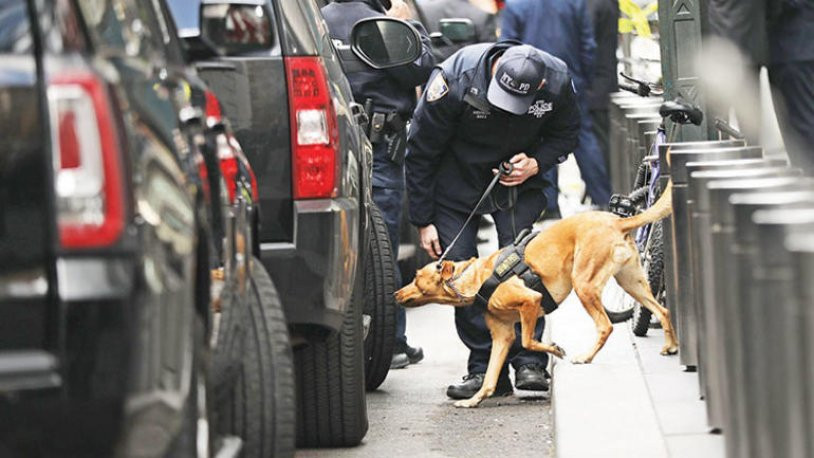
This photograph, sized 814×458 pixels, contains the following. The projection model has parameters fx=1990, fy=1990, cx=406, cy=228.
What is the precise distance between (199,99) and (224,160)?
0.41 m

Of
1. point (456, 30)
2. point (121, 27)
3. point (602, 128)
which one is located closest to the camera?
point (121, 27)

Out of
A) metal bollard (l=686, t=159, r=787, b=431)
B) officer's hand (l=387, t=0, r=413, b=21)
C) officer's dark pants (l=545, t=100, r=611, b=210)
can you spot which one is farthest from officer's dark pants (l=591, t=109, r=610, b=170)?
metal bollard (l=686, t=159, r=787, b=431)

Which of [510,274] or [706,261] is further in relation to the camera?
[510,274]

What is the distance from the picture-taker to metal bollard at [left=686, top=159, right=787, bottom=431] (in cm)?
617

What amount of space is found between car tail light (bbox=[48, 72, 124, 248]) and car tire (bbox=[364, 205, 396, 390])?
5037 mm

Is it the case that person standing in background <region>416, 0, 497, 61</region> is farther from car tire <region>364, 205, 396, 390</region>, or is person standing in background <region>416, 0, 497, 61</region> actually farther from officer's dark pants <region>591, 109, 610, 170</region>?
car tire <region>364, 205, 396, 390</region>

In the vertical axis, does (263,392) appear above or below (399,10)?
below

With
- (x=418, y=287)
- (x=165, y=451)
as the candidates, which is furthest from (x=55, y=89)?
(x=418, y=287)

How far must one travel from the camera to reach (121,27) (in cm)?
411

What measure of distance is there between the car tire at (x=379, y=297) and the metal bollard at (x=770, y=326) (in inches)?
149

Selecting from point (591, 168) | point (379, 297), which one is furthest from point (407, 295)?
point (591, 168)

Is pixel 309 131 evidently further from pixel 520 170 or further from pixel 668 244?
pixel 668 244

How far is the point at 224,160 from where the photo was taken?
517cm

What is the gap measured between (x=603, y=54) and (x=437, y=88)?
267 inches
